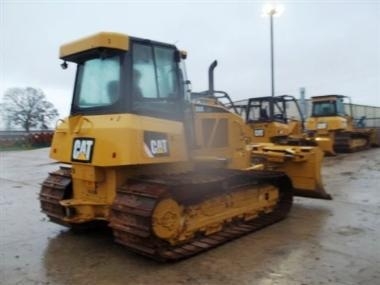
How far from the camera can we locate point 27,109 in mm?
40406

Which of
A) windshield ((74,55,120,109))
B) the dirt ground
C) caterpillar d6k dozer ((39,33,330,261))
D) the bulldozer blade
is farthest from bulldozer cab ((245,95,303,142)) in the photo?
windshield ((74,55,120,109))

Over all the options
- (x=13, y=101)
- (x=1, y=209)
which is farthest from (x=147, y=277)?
(x=13, y=101)

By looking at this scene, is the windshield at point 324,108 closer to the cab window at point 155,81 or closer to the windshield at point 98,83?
the cab window at point 155,81

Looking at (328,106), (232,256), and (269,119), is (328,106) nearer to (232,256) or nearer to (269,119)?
(269,119)

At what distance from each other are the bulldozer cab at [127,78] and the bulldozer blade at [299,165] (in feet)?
8.78

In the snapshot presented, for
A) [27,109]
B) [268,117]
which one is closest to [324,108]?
[268,117]

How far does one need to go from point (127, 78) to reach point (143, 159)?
956mm

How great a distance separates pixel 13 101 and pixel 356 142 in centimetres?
3190

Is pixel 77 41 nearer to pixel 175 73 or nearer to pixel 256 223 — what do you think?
pixel 175 73

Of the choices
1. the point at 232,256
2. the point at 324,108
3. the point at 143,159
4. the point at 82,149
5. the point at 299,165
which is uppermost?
the point at 324,108

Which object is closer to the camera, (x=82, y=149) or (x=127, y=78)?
(x=127, y=78)

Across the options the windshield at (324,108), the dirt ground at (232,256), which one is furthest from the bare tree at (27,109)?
the dirt ground at (232,256)

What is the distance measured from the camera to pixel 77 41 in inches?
204

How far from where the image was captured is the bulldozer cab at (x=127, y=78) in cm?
491
